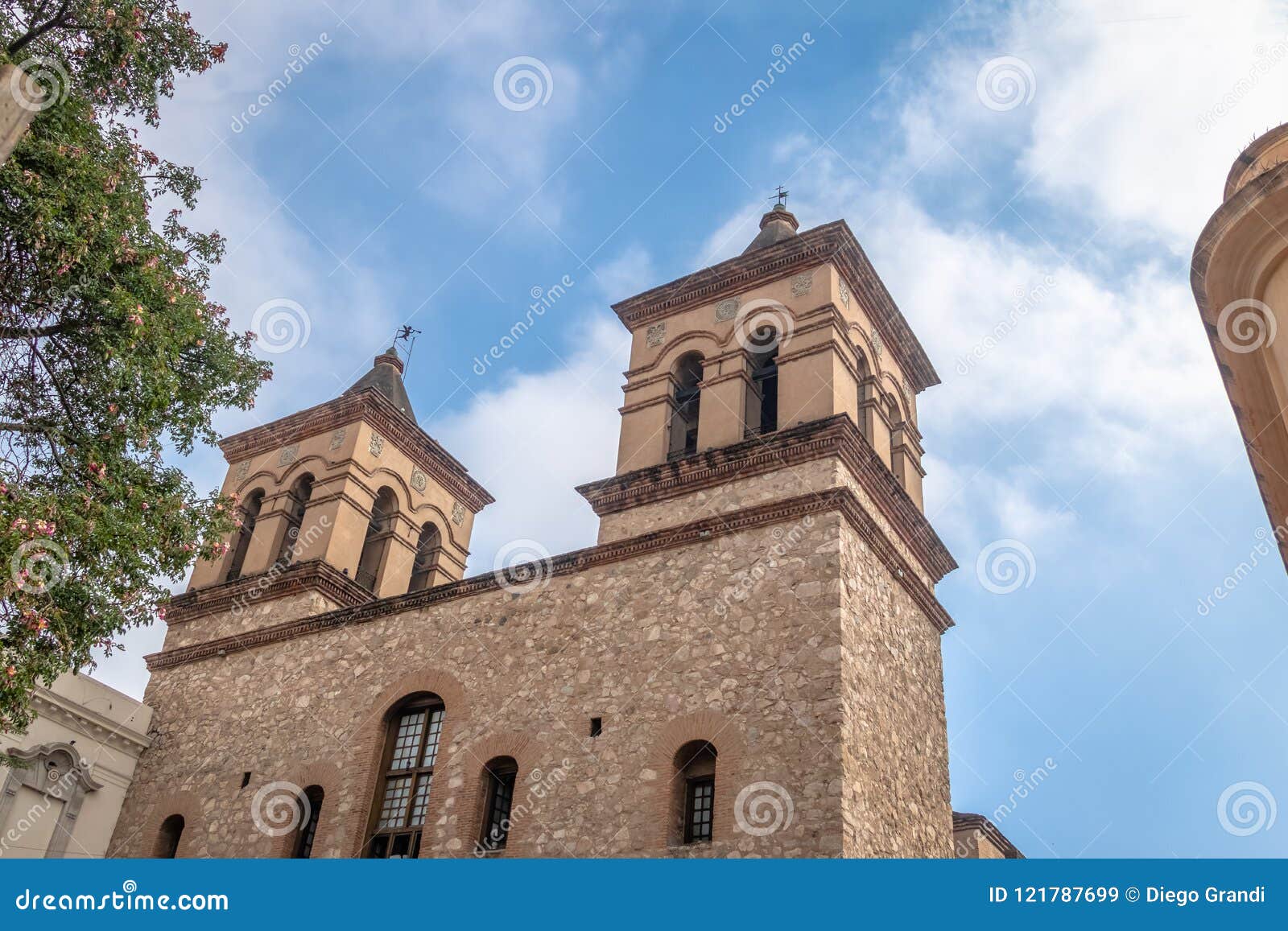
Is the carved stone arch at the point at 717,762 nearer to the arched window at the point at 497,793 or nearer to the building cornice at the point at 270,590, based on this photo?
the arched window at the point at 497,793

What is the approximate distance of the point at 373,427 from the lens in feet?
64.6

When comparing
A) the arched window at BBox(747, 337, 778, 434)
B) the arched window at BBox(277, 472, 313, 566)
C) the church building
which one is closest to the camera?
the church building

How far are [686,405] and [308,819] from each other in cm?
799

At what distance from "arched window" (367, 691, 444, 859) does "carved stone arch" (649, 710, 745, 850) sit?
3.55 metres

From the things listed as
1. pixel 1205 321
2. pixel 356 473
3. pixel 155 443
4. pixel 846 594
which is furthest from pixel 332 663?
pixel 1205 321

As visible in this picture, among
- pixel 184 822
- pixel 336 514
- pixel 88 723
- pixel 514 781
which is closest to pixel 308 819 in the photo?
pixel 184 822

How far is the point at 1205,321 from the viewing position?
9227mm

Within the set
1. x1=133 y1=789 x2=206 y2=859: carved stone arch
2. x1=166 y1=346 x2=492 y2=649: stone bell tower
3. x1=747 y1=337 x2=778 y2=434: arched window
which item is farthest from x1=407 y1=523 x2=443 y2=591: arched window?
x1=747 y1=337 x2=778 y2=434: arched window

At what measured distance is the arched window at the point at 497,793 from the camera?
13016mm

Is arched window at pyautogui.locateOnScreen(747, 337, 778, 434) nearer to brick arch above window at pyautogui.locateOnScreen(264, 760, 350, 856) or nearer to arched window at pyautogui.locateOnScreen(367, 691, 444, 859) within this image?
arched window at pyautogui.locateOnScreen(367, 691, 444, 859)

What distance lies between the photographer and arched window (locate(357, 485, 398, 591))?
19094 millimetres

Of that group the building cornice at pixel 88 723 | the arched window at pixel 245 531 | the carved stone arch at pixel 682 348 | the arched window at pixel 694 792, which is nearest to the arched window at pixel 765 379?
the carved stone arch at pixel 682 348

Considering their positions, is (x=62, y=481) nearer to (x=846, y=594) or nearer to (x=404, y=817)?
(x=404, y=817)

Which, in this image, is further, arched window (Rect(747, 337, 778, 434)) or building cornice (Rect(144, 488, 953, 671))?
arched window (Rect(747, 337, 778, 434))
